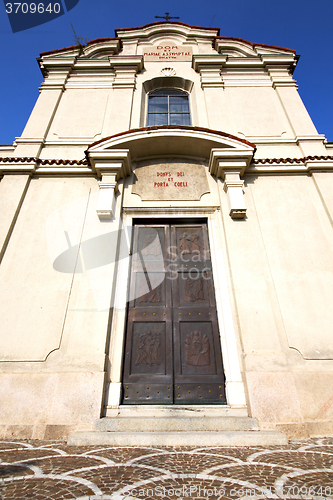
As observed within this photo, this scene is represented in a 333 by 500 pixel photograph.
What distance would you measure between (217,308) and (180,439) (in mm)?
2263

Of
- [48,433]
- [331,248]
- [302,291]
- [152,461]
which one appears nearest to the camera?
[152,461]

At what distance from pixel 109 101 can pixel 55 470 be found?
856cm

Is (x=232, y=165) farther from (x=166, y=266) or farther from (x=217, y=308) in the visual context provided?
(x=217, y=308)

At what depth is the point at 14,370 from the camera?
4.16 metres

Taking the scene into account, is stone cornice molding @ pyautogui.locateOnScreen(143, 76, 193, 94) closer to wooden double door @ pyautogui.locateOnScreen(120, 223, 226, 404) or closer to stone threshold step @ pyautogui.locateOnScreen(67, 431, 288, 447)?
wooden double door @ pyautogui.locateOnScreen(120, 223, 226, 404)

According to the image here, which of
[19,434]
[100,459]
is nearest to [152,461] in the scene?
[100,459]

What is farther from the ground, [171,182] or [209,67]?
[209,67]

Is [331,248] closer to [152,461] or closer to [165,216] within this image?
[165,216]

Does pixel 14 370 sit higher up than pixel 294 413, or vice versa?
pixel 14 370

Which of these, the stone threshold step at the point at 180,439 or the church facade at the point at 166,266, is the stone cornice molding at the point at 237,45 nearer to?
the church facade at the point at 166,266

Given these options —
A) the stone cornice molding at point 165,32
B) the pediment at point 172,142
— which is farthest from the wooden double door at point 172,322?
the stone cornice molding at point 165,32

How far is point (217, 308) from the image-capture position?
4.98 m

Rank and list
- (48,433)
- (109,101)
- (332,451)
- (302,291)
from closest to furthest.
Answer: (332,451) → (48,433) → (302,291) → (109,101)

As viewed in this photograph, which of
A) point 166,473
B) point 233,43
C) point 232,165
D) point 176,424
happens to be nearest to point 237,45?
point 233,43
